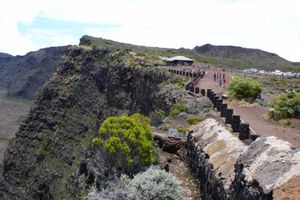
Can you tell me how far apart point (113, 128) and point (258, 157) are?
22.1 ft

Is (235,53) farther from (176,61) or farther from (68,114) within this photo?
(68,114)

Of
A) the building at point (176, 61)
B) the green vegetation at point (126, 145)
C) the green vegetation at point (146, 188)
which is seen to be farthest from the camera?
the building at point (176, 61)

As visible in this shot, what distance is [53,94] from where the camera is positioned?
91000mm

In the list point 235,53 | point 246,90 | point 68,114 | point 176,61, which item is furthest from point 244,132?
point 235,53

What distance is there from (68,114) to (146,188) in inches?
2843

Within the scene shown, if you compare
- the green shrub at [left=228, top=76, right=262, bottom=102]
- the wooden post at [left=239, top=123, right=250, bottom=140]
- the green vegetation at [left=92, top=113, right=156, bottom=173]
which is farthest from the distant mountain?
the wooden post at [left=239, top=123, right=250, bottom=140]

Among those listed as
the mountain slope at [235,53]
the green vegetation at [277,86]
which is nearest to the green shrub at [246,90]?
the green vegetation at [277,86]

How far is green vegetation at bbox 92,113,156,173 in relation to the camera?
15078 millimetres

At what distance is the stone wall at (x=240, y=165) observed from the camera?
8711 mm

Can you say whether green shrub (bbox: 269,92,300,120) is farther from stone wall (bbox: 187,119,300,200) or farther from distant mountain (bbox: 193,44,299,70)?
distant mountain (bbox: 193,44,299,70)

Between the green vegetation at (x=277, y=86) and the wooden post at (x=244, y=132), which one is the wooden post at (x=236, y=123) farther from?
the green vegetation at (x=277, y=86)

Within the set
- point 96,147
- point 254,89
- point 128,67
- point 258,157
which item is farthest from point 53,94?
point 258,157

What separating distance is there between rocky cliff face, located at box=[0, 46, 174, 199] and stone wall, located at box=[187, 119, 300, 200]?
124 ft

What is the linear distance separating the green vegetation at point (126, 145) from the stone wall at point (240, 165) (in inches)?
65.0
